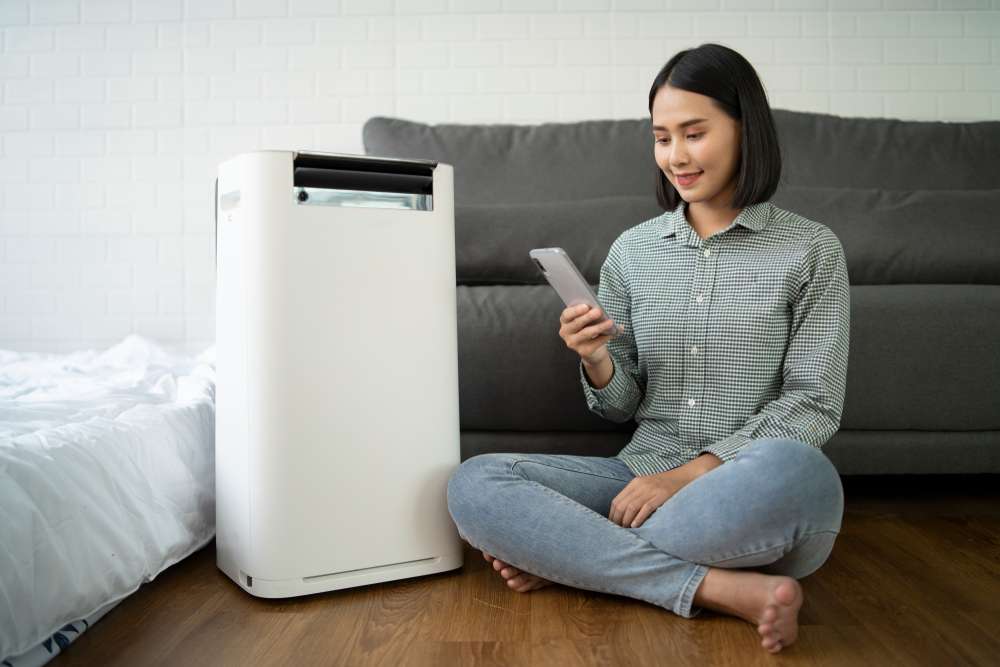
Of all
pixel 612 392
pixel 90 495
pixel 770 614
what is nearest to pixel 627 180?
pixel 612 392

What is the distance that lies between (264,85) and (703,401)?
2223 mm

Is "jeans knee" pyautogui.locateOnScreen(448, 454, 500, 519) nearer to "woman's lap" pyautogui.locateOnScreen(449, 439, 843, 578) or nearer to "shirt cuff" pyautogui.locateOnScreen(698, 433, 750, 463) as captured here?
"woman's lap" pyautogui.locateOnScreen(449, 439, 843, 578)

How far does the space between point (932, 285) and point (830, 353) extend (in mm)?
807

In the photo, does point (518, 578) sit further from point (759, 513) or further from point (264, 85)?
point (264, 85)

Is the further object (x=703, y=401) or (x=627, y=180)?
(x=627, y=180)

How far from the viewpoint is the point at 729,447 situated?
1.28 metres

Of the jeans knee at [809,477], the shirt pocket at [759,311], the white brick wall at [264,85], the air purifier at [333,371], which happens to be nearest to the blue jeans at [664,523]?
the jeans knee at [809,477]

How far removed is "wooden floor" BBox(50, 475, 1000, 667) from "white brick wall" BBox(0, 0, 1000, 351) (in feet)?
6.00

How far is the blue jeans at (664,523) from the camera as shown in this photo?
1.13 metres

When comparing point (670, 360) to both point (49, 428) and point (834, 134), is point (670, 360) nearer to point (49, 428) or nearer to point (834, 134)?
point (49, 428)

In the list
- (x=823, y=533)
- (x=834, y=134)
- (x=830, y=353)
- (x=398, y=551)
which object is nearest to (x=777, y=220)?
(x=830, y=353)

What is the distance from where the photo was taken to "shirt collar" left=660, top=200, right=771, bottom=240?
1.40 metres

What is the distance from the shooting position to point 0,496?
3.31 feet

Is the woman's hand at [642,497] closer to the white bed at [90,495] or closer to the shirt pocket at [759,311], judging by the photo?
the shirt pocket at [759,311]
